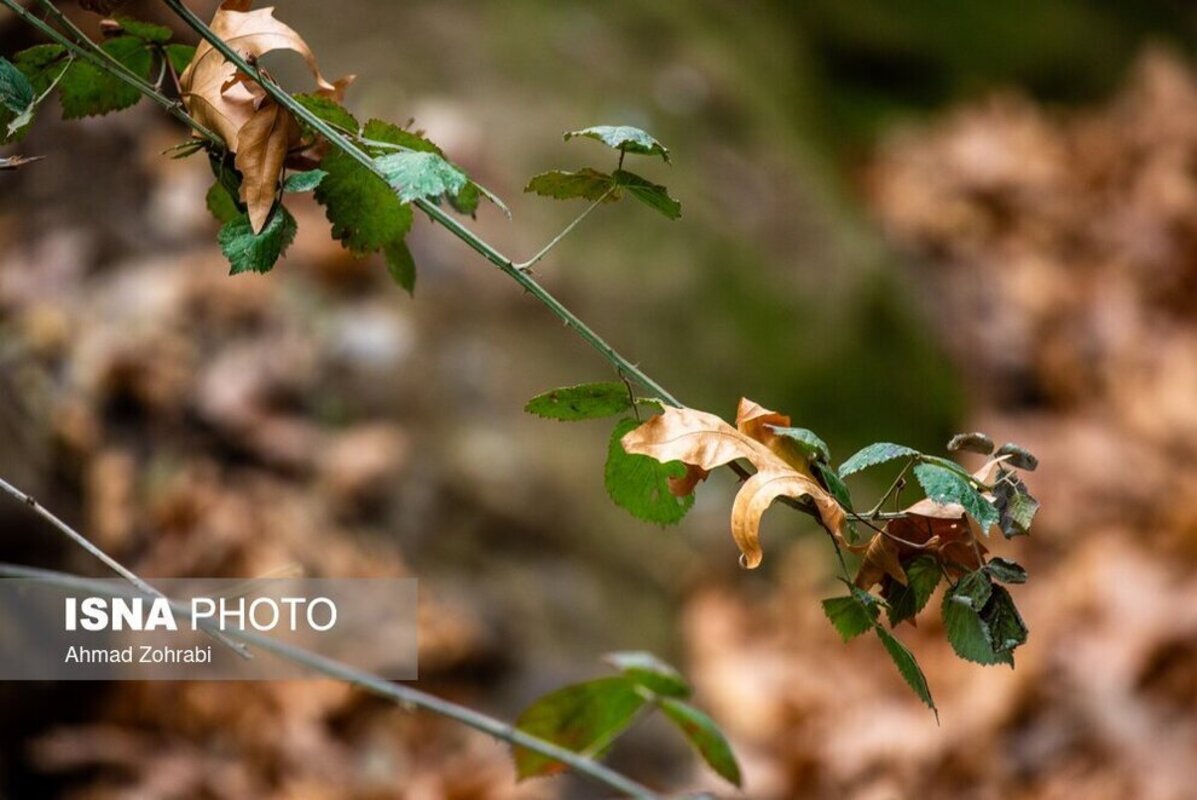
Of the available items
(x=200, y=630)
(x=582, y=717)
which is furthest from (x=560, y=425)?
(x=582, y=717)

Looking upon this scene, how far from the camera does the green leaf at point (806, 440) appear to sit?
51cm

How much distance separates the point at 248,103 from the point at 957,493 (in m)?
0.38

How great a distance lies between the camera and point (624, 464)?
1.84ft

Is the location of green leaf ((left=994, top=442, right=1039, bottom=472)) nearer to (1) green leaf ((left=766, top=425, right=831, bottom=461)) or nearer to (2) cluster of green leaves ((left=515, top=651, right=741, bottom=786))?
(1) green leaf ((left=766, top=425, right=831, bottom=461))

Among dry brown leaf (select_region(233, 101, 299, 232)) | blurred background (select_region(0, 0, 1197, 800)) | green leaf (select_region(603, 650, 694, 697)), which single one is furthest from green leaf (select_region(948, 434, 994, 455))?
blurred background (select_region(0, 0, 1197, 800))

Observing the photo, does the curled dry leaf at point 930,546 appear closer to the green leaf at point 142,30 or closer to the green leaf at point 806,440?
the green leaf at point 806,440

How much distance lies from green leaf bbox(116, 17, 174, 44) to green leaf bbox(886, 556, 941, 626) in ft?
1.59

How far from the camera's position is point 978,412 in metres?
2.32

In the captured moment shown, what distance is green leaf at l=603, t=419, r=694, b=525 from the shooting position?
0.56m

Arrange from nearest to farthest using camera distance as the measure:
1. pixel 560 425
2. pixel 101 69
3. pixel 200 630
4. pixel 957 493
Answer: pixel 957 493 → pixel 101 69 → pixel 200 630 → pixel 560 425

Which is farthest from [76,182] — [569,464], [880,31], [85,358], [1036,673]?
[880,31]

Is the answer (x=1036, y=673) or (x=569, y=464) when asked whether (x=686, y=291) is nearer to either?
(x=569, y=464)

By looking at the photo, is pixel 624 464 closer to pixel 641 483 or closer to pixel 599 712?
pixel 641 483

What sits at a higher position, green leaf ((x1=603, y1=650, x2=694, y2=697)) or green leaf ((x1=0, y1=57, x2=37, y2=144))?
green leaf ((x1=0, y1=57, x2=37, y2=144))
